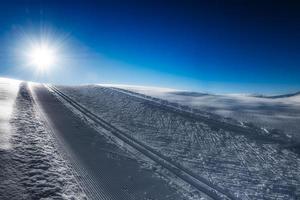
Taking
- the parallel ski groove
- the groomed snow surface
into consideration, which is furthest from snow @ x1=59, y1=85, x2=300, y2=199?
the groomed snow surface

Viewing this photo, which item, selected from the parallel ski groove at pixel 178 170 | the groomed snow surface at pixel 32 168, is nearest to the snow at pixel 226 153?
the parallel ski groove at pixel 178 170

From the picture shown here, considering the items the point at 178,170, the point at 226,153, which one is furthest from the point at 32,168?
the point at 226,153

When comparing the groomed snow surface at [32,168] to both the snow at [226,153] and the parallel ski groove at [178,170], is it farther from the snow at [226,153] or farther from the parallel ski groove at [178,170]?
the snow at [226,153]

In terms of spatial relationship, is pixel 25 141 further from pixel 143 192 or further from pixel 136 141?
pixel 143 192

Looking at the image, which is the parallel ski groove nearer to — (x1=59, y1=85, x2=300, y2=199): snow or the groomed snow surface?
(x1=59, y1=85, x2=300, y2=199): snow

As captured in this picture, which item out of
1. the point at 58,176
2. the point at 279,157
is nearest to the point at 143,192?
the point at 58,176

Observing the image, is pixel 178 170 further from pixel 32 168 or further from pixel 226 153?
pixel 32 168
